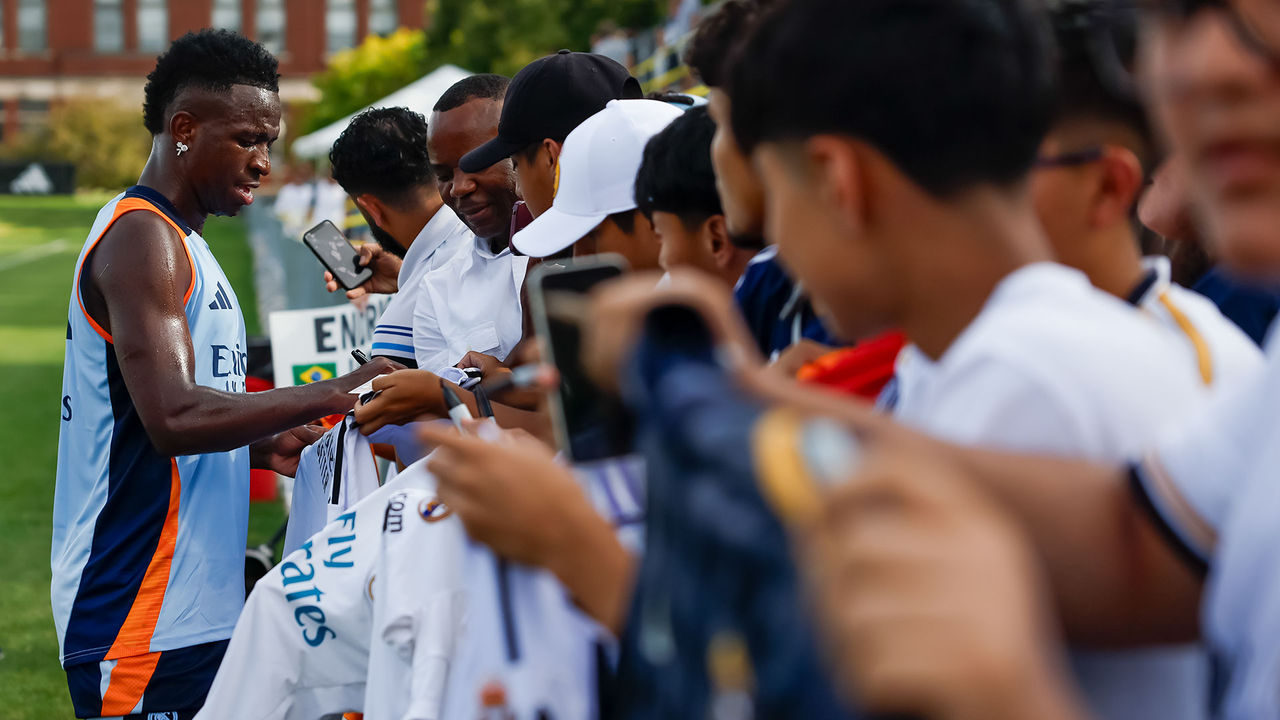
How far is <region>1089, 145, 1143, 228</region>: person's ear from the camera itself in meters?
1.79

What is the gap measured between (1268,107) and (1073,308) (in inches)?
11.1

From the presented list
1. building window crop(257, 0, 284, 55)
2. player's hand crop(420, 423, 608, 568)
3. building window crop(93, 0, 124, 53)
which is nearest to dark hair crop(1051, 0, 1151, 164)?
player's hand crop(420, 423, 608, 568)

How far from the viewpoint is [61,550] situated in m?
4.03

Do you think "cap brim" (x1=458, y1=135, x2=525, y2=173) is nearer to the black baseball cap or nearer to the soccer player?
the black baseball cap

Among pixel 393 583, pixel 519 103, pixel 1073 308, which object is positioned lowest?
pixel 393 583

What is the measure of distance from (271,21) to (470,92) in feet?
252

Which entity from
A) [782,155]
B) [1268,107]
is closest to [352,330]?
[782,155]

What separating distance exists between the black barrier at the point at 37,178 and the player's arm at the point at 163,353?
67.3m

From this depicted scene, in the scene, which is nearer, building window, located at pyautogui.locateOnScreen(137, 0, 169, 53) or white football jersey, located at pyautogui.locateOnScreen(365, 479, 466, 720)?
white football jersey, located at pyautogui.locateOnScreen(365, 479, 466, 720)

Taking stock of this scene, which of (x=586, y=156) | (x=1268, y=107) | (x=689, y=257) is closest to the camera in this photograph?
(x=1268, y=107)

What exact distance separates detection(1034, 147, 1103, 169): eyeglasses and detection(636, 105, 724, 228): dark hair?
1010mm

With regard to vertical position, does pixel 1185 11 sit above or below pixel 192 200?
above

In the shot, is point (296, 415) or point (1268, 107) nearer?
point (1268, 107)

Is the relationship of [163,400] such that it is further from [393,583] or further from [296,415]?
[393,583]
